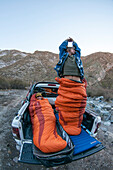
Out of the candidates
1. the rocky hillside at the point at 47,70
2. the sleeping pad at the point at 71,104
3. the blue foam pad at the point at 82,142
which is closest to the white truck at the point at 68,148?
the blue foam pad at the point at 82,142

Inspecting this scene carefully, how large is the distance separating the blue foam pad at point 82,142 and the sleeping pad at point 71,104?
0.12 meters

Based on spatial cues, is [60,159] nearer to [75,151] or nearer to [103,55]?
[75,151]

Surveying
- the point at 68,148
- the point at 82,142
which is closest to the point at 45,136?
the point at 68,148

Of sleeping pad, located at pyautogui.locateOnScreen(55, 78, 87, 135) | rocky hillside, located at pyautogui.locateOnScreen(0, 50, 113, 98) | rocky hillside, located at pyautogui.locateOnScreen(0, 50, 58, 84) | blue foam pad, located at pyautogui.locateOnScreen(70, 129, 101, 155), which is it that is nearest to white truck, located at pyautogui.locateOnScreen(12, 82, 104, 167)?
blue foam pad, located at pyautogui.locateOnScreen(70, 129, 101, 155)

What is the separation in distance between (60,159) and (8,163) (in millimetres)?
1450

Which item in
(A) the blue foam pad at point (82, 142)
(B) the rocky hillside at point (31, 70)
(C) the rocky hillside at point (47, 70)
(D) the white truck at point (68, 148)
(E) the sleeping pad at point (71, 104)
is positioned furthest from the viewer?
(B) the rocky hillside at point (31, 70)

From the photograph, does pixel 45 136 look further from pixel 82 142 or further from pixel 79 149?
pixel 82 142

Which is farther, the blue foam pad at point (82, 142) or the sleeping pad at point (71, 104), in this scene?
the sleeping pad at point (71, 104)

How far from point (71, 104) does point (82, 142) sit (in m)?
0.81

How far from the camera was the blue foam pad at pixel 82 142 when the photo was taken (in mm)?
1661

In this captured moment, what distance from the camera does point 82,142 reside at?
6.04 ft

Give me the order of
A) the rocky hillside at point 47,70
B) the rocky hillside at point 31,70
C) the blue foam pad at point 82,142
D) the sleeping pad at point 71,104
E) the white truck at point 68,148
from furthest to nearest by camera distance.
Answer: the rocky hillside at point 31,70, the rocky hillside at point 47,70, the sleeping pad at point 71,104, the blue foam pad at point 82,142, the white truck at point 68,148

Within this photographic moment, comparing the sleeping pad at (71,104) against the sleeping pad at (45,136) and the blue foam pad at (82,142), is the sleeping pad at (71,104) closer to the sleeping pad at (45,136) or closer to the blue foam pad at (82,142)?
the blue foam pad at (82,142)

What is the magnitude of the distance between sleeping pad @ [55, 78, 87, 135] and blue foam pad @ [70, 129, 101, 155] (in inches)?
4.8
